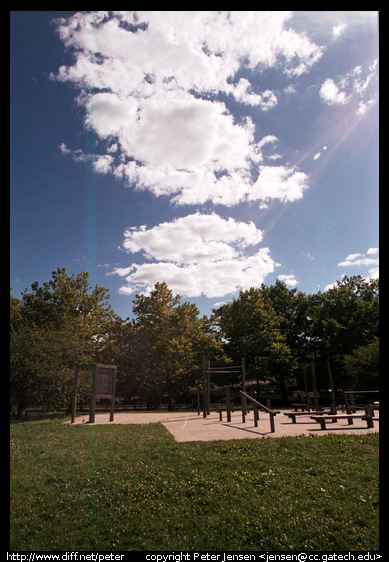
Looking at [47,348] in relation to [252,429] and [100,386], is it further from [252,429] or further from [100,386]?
[252,429]

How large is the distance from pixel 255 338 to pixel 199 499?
33.3 meters

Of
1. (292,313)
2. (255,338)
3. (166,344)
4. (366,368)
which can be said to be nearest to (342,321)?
(292,313)

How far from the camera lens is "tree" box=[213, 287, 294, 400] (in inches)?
1405

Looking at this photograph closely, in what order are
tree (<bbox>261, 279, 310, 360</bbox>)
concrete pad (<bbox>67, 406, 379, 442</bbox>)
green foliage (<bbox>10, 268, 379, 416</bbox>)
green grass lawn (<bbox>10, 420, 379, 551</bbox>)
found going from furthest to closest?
tree (<bbox>261, 279, 310, 360</bbox>), green foliage (<bbox>10, 268, 379, 416</bbox>), concrete pad (<bbox>67, 406, 379, 442</bbox>), green grass lawn (<bbox>10, 420, 379, 551</bbox>)

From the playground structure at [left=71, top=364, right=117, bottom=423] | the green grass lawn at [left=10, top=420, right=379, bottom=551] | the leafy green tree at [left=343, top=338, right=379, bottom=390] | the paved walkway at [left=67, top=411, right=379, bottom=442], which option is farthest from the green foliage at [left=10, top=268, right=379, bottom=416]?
the green grass lawn at [left=10, top=420, right=379, bottom=551]

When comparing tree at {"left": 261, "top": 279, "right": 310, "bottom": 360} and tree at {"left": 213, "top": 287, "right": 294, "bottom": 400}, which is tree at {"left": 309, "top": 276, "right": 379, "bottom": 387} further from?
tree at {"left": 213, "top": 287, "right": 294, "bottom": 400}

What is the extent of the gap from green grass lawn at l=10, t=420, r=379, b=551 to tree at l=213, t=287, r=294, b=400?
28101 millimetres

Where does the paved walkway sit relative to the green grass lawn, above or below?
below

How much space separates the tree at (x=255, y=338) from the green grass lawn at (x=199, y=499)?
92.2ft

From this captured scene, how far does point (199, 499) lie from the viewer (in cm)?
484

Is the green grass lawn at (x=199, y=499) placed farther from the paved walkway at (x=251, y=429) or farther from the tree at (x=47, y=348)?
the tree at (x=47, y=348)
